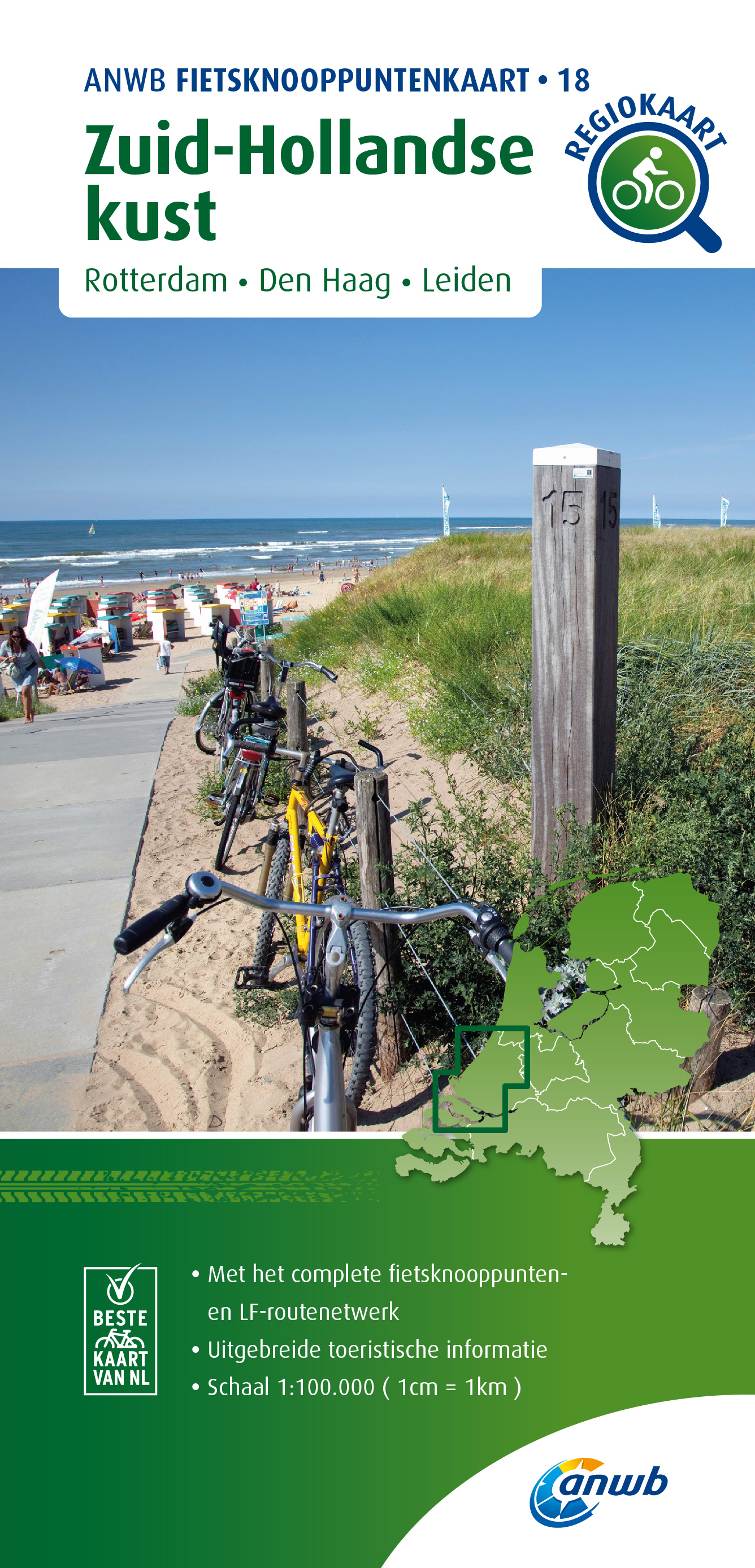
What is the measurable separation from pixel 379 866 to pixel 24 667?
9.81 m

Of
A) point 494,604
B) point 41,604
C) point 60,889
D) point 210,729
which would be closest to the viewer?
point 60,889

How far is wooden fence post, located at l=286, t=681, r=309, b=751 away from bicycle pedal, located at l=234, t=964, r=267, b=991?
2.57 meters

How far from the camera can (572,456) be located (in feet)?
8.67

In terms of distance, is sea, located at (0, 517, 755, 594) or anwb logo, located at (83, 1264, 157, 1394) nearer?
anwb logo, located at (83, 1264, 157, 1394)

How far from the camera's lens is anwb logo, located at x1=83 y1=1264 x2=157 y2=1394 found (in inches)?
48.1

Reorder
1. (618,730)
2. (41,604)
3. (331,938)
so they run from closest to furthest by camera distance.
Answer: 1. (331,938)
2. (618,730)
3. (41,604)

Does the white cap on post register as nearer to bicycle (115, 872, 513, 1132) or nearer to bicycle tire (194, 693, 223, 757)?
bicycle (115, 872, 513, 1132)

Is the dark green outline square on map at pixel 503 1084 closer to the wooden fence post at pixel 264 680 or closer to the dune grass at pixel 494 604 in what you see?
the dune grass at pixel 494 604

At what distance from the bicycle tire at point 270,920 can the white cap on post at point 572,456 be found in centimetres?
185

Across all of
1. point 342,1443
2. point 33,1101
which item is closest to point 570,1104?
point 342,1443

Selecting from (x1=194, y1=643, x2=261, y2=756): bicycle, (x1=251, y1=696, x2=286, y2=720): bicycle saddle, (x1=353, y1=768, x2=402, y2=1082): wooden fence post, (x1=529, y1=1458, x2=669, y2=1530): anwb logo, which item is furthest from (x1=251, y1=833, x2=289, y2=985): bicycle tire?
(x1=194, y1=643, x2=261, y2=756): bicycle

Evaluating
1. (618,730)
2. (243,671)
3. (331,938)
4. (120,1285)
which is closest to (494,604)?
(243,671)

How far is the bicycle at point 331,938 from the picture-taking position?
137cm

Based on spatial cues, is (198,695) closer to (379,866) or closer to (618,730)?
(618,730)
